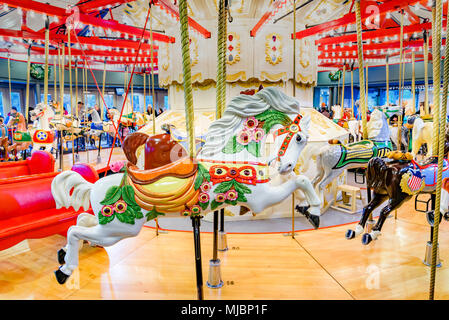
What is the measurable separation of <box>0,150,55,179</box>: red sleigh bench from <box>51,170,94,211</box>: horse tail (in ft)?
6.80

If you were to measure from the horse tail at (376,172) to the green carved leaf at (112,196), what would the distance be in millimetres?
1794

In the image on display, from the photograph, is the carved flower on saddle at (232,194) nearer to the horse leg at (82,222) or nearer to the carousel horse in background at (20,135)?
the horse leg at (82,222)

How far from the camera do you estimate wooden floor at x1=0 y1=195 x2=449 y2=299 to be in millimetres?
2092

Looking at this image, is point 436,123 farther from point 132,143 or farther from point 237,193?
point 132,143

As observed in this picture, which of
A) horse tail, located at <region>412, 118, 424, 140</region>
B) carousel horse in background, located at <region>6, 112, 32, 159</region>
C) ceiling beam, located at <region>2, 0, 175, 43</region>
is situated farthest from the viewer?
carousel horse in background, located at <region>6, 112, 32, 159</region>

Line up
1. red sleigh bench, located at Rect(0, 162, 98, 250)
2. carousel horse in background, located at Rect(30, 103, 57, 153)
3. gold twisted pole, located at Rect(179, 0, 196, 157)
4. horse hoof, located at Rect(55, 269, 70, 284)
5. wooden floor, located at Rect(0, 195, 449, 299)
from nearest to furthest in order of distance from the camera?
gold twisted pole, located at Rect(179, 0, 196, 157), horse hoof, located at Rect(55, 269, 70, 284), wooden floor, located at Rect(0, 195, 449, 299), red sleigh bench, located at Rect(0, 162, 98, 250), carousel horse in background, located at Rect(30, 103, 57, 153)

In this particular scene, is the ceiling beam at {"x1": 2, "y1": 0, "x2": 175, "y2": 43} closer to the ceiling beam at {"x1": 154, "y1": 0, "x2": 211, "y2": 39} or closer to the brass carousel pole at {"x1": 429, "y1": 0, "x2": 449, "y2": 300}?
the ceiling beam at {"x1": 154, "y1": 0, "x2": 211, "y2": 39}

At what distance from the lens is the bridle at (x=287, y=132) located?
169 cm

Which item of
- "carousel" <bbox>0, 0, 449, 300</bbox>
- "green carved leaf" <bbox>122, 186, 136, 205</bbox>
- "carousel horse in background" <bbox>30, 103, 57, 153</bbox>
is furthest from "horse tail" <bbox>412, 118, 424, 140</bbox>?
"carousel horse in background" <bbox>30, 103, 57, 153</bbox>

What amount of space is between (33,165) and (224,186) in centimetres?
292

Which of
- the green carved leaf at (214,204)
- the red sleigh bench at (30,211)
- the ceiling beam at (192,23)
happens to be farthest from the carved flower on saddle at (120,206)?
the ceiling beam at (192,23)

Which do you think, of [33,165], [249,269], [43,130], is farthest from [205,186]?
[43,130]
